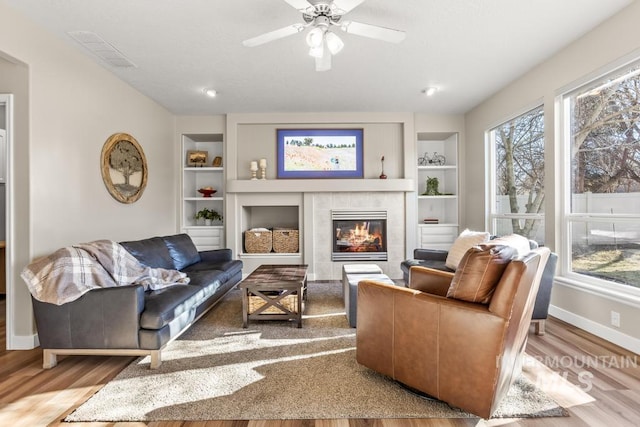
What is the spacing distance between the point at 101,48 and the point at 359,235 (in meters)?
3.94

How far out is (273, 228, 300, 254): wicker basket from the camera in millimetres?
5246

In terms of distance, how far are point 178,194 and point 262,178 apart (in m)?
1.41

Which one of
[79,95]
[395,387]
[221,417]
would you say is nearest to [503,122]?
[395,387]

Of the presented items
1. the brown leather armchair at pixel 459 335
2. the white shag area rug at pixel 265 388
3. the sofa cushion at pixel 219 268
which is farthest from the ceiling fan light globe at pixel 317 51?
the sofa cushion at pixel 219 268

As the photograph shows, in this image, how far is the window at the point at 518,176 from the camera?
12.2 feet

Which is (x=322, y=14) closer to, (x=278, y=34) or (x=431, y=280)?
(x=278, y=34)

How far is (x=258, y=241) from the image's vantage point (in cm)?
522

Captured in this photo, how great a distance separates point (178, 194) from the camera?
535cm

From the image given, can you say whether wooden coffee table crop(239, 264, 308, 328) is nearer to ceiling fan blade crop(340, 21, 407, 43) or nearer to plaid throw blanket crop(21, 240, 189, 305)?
plaid throw blanket crop(21, 240, 189, 305)

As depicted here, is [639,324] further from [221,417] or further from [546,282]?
[221,417]

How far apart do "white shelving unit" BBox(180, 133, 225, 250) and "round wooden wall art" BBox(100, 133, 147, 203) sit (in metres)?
1.13

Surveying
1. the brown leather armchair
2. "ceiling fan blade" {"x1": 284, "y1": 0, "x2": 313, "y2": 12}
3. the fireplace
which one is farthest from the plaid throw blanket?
the fireplace

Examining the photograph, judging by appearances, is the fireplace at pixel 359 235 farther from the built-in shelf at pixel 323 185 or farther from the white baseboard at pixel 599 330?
the white baseboard at pixel 599 330

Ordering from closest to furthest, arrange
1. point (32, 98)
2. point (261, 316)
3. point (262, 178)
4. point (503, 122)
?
point (32, 98), point (261, 316), point (503, 122), point (262, 178)
